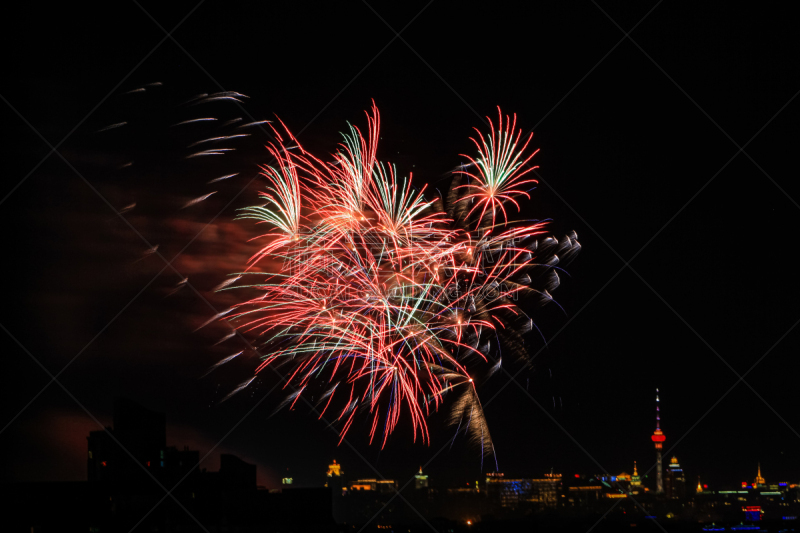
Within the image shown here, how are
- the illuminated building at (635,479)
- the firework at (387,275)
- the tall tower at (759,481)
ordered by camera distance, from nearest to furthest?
1. the firework at (387,275)
2. the illuminated building at (635,479)
3. the tall tower at (759,481)

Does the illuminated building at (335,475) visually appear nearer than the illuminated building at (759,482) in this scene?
Yes

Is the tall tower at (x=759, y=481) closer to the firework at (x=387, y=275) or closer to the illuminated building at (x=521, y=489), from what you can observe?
the illuminated building at (x=521, y=489)

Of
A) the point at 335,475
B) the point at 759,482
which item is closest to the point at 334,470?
the point at 335,475

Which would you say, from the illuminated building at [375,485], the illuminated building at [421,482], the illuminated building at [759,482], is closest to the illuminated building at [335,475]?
the illuminated building at [375,485]

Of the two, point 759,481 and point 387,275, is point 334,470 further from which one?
point 759,481

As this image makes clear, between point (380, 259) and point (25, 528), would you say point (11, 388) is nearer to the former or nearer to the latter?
point (25, 528)
